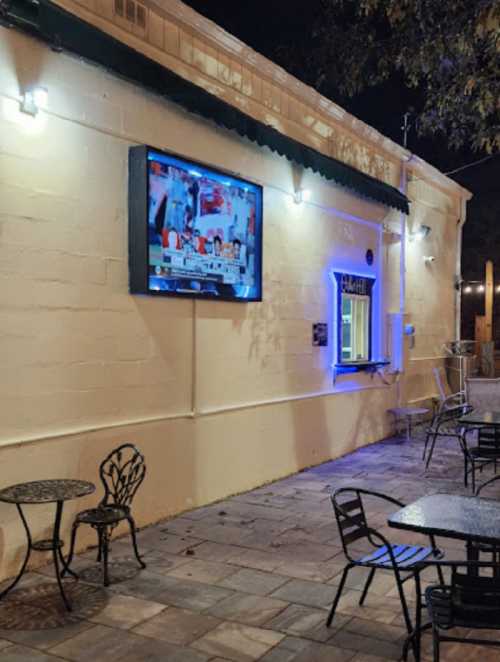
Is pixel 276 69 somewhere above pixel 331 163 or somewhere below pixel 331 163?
above

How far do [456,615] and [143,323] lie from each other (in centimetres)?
344

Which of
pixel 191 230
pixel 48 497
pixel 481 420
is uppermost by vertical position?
pixel 191 230

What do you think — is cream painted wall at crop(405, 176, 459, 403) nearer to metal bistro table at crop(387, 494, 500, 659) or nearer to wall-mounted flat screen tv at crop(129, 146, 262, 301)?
wall-mounted flat screen tv at crop(129, 146, 262, 301)

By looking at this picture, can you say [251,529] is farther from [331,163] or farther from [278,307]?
[331,163]

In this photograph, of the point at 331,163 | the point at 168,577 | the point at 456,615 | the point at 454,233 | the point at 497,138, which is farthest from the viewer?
the point at 454,233

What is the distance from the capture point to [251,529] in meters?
5.43

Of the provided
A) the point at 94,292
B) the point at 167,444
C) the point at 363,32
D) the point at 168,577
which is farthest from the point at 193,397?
the point at 363,32

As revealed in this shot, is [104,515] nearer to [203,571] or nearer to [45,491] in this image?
[45,491]

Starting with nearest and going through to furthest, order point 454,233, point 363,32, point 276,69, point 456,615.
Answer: point 456,615 < point 276,69 < point 363,32 < point 454,233

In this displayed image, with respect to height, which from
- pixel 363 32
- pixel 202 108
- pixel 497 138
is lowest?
pixel 202 108

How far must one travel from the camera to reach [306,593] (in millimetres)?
4129

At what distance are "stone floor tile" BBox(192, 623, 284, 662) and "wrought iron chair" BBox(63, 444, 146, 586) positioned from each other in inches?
39.0

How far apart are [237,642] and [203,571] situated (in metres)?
1.05

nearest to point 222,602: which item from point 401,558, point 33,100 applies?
point 401,558
